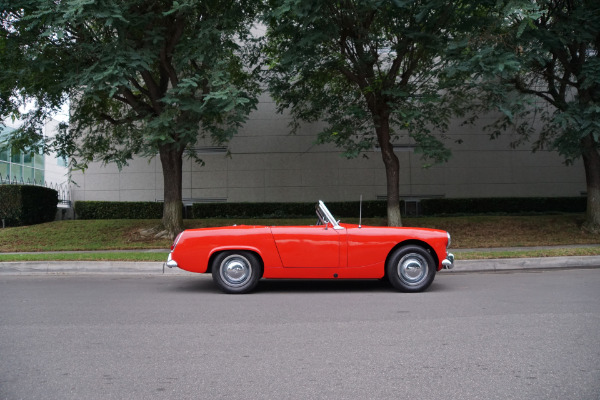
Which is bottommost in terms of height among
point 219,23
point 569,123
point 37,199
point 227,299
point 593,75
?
point 227,299

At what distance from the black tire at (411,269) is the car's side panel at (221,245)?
1734mm

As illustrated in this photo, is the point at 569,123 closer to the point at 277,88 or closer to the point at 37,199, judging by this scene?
the point at 277,88

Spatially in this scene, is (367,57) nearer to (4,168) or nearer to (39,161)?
(4,168)

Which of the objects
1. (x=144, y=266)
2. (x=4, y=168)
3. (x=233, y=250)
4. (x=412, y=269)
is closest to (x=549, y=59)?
(x=412, y=269)

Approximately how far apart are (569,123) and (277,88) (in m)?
8.27

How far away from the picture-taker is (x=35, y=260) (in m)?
10.7

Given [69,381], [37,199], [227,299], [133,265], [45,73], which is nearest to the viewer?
[69,381]

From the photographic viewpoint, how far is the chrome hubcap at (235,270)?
7.38m

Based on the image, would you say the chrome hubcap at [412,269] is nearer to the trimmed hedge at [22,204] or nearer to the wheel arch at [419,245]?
the wheel arch at [419,245]

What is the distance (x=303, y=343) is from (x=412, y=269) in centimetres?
322

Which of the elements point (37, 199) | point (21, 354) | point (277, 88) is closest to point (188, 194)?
point (37, 199)

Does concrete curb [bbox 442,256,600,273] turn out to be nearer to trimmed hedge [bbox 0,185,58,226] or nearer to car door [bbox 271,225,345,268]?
car door [bbox 271,225,345,268]

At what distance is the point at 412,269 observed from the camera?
743 cm

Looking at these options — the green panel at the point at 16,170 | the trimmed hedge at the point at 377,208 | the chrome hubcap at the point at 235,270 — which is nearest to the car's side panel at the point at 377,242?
the chrome hubcap at the point at 235,270
